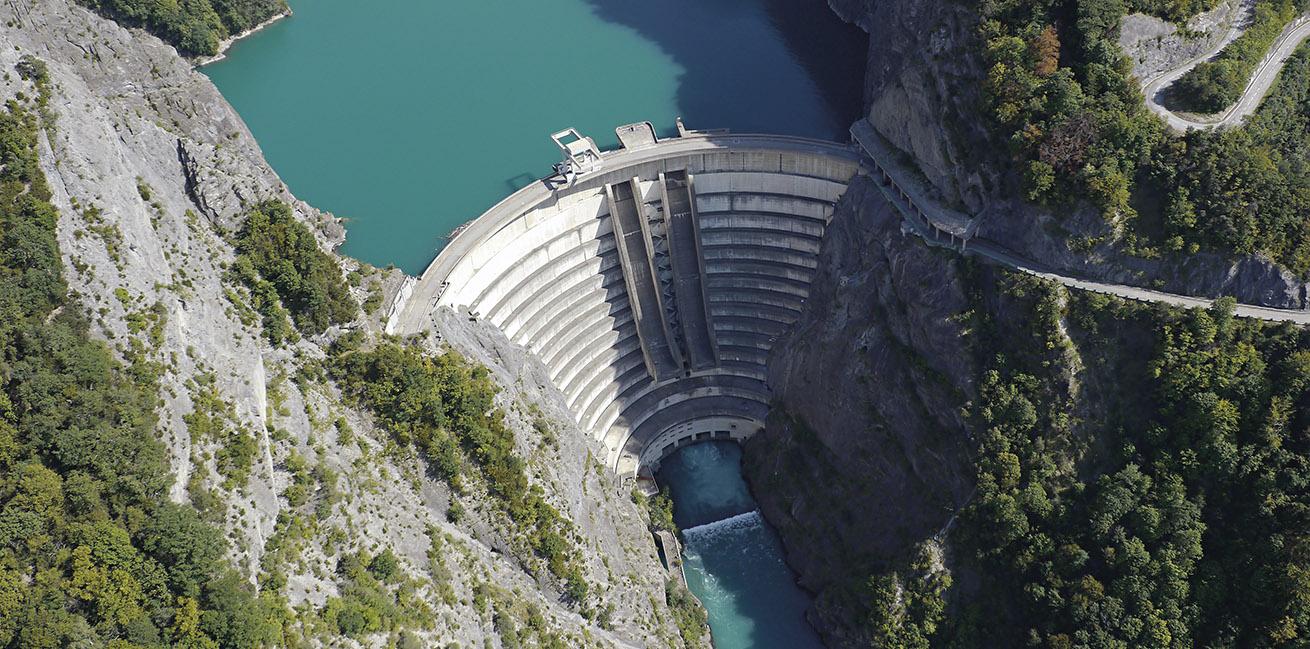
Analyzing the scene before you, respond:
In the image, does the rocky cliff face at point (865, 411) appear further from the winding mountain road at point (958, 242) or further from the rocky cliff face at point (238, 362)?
the rocky cliff face at point (238, 362)

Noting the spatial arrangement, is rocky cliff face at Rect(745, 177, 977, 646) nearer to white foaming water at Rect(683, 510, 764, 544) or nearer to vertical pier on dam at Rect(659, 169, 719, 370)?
white foaming water at Rect(683, 510, 764, 544)

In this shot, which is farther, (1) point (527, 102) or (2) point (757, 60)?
(2) point (757, 60)

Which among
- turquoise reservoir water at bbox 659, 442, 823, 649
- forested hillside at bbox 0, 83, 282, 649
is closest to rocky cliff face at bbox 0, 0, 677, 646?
forested hillside at bbox 0, 83, 282, 649

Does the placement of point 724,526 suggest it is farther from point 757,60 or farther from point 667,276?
point 757,60

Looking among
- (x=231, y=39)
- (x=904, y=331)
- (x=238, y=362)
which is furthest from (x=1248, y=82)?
(x=231, y=39)

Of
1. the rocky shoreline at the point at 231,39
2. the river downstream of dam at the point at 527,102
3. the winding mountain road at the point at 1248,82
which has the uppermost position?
the rocky shoreline at the point at 231,39

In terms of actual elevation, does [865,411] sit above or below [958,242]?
below

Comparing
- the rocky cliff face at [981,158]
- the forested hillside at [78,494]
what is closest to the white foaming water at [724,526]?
the rocky cliff face at [981,158]
